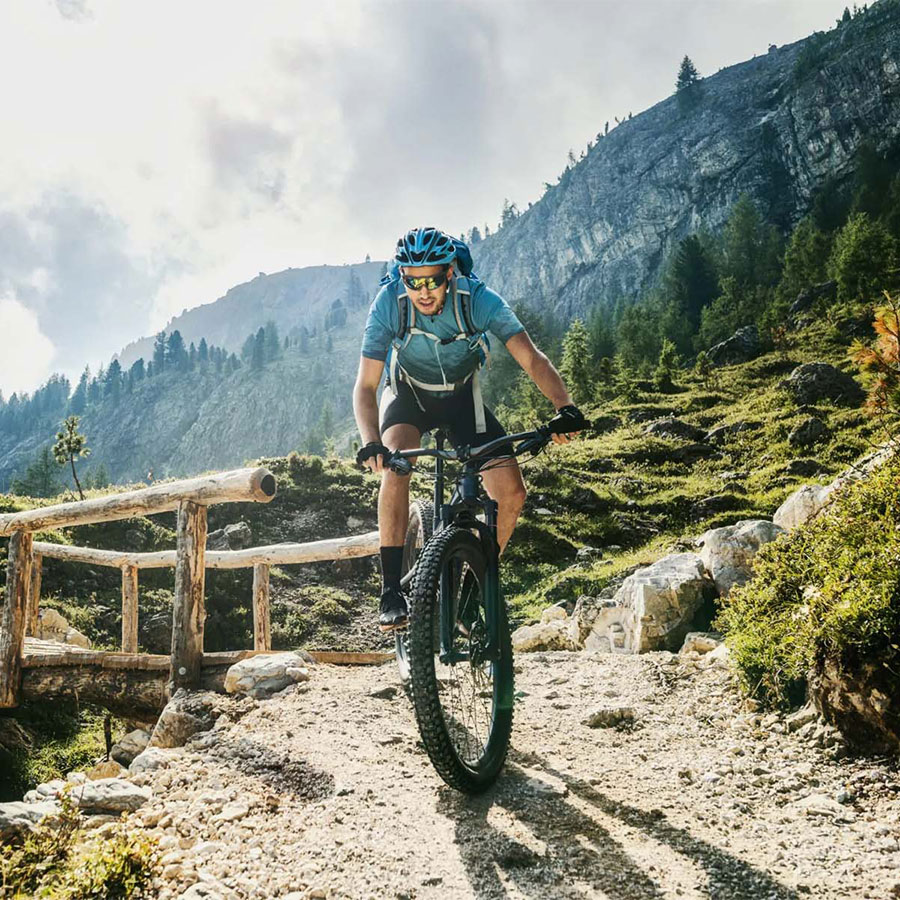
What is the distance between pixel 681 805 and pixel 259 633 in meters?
7.04

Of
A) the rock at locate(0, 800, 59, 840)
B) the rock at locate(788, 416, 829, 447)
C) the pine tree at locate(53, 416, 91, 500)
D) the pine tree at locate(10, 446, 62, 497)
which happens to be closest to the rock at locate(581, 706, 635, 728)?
the rock at locate(0, 800, 59, 840)

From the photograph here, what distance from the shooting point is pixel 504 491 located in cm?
429

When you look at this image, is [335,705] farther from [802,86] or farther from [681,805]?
[802,86]

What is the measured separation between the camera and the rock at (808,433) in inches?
1115

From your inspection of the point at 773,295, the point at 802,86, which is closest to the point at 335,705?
the point at 773,295

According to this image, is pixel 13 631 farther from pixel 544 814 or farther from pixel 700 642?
pixel 700 642

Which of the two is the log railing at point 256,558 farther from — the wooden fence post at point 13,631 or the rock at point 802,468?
the rock at point 802,468

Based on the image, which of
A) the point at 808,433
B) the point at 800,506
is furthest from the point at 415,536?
the point at 808,433

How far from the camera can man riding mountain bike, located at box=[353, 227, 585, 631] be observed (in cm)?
402

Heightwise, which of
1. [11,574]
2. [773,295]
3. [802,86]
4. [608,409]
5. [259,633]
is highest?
[802,86]

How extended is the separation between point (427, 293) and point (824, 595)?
316cm

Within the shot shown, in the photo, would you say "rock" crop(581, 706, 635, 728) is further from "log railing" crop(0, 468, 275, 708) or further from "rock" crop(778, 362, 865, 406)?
"rock" crop(778, 362, 865, 406)

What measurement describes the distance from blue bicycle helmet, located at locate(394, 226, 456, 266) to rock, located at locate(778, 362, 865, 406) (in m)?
36.2

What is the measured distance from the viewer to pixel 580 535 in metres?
22.2
